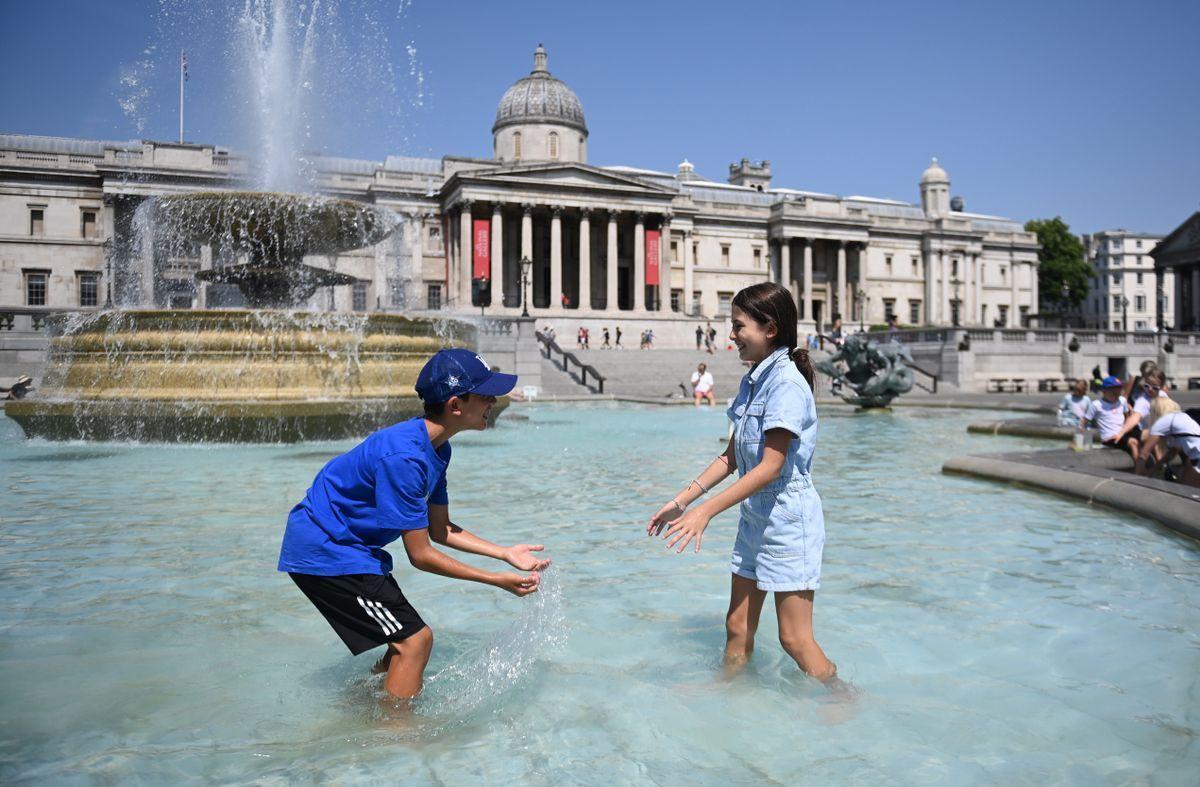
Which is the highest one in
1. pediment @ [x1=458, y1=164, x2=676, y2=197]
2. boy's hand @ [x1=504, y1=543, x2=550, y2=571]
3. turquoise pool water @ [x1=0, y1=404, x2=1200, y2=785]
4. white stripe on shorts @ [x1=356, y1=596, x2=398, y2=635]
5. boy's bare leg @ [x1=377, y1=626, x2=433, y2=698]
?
pediment @ [x1=458, y1=164, x2=676, y2=197]

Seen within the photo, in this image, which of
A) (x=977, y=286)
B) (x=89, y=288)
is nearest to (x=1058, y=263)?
(x=977, y=286)

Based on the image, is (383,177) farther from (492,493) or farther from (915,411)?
(492,493)

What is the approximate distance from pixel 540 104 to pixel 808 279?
957 inches

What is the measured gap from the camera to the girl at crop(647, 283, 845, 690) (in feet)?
10.7

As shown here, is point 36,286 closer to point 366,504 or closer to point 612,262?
point 612,262

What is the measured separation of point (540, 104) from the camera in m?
58.8

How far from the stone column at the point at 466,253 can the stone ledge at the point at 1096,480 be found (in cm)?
4632

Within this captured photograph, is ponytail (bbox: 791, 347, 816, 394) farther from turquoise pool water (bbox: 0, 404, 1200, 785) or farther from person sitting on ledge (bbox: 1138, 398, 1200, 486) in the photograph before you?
person sitting on ledge (bbox: 1138, 398, 1200, 486)

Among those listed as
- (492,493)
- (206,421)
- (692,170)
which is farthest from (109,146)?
(492,493)

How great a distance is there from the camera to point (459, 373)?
3.14m

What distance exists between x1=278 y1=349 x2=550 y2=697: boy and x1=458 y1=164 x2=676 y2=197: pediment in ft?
170

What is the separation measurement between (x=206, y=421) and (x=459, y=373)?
10139 millimetres

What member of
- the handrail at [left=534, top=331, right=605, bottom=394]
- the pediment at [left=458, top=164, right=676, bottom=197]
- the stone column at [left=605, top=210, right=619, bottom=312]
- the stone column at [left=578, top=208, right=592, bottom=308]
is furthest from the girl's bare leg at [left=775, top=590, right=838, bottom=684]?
the stone column at [left=578, top=208, right=592, bottom=308]

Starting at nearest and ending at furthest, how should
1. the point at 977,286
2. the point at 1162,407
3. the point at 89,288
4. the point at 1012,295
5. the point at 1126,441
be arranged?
the point at 1162,407
the point at 1126,441
the point at 89,288
the point at 977,286
the point at 1012,295
